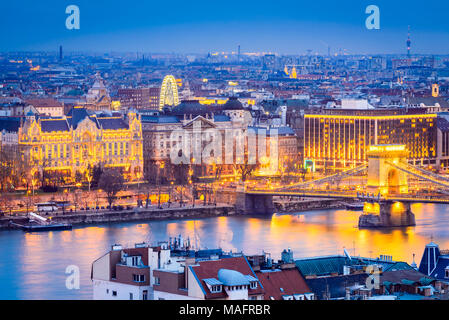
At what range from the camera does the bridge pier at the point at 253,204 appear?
2673 cm

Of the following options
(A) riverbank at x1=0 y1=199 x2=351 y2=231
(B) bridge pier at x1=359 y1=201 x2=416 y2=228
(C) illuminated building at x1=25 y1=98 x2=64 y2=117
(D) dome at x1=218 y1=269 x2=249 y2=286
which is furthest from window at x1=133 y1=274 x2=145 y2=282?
(C) illuminated building at x1=25 y1=98 x2=64 y2=117

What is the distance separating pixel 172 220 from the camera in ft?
81.7

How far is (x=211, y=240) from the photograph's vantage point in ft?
65.6

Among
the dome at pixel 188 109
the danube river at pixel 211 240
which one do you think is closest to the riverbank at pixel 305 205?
the danube river at pixel 211 240

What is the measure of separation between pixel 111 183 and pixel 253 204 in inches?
114

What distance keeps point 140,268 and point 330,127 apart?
91.2 feet

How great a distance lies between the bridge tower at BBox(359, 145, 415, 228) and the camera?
80.0 feet

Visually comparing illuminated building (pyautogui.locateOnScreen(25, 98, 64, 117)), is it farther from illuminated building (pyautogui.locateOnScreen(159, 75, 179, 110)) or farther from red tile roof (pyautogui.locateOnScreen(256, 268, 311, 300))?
red tile roof (pyautogui.locateOnScreen(256, 268, 311, 300))

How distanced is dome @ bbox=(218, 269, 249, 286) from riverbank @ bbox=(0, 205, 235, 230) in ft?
47.8

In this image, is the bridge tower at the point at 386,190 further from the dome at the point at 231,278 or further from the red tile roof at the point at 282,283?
the dome at the point at 231,278

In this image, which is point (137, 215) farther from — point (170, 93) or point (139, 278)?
point (170, 93)

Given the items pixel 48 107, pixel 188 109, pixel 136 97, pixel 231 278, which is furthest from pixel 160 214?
pixel 136 97

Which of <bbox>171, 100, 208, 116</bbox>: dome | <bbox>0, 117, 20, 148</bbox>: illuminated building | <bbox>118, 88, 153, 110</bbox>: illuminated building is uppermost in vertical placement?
<bbox>118, 88, 153, 110</bbox>: illuminated building
